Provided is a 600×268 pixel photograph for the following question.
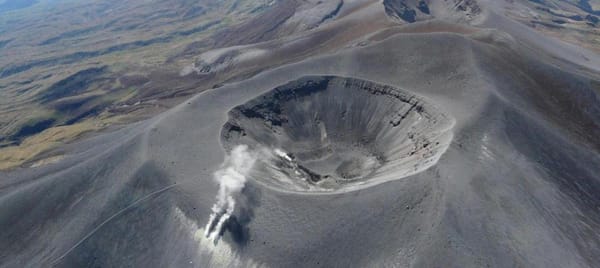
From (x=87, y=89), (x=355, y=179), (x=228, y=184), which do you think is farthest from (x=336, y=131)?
(x=87, y=89)

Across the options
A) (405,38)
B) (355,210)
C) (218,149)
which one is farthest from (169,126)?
(405,38)

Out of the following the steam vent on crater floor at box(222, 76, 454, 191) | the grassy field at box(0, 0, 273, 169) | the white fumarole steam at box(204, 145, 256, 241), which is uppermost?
the white fumarole steam at box(204, 145, 256, 241)

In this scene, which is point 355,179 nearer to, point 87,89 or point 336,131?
point 336,131

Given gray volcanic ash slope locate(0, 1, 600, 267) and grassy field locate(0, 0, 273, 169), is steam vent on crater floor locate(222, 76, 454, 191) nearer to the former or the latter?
gray volcanic ash slope locate(0, 1, 600, 267)

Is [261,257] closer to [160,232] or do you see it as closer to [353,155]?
[160,232]

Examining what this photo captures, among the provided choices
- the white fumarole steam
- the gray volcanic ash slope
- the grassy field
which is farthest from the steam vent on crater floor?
the grassy field

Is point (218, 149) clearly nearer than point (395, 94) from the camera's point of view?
Yes
